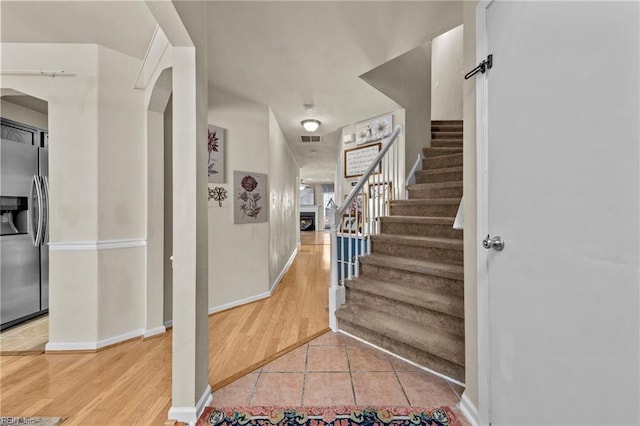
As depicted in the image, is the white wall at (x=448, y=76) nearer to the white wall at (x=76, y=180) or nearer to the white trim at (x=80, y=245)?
the white wall at (x=76, y=180)

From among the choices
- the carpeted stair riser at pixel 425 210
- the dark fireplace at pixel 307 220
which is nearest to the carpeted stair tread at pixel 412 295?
the carpeted stair riser at pixel 425 210

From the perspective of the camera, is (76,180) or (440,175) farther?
(440,175)

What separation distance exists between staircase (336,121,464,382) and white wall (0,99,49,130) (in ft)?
14.0

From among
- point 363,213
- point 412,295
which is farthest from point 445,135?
point 412,295

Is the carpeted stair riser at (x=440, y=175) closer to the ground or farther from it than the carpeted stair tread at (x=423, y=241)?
farther from it

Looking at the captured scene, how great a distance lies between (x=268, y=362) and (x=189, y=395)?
2.03ft

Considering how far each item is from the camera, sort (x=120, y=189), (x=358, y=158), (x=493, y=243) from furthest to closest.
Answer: (x=358, y=158), (x=120, y=189), (x=493, y=243)

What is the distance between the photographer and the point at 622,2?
0.66 m

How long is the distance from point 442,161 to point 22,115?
17.1ft

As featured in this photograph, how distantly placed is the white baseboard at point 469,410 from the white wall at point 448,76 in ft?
14.7

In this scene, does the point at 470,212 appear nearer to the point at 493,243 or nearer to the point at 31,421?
the point at 493,243

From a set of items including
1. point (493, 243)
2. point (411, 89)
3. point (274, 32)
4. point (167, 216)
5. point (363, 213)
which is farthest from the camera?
point (411, 89)

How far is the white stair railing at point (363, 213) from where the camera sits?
240 centimetres

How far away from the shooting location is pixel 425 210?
275 cm
